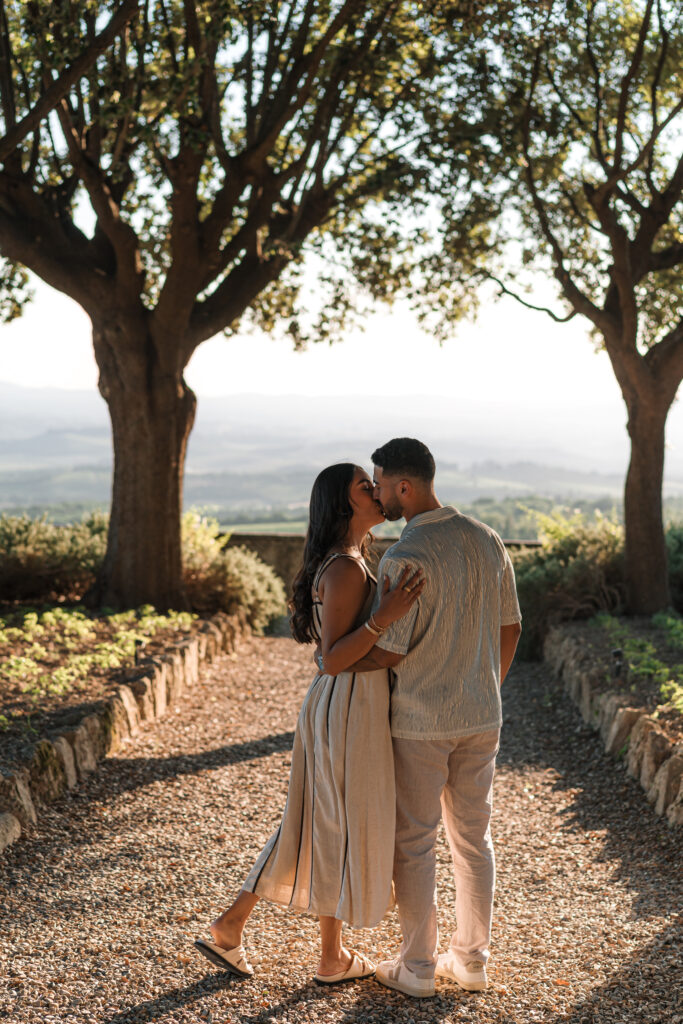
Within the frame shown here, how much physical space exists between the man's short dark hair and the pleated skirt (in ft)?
2.25

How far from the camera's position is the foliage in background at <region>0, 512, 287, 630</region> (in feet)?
34.1

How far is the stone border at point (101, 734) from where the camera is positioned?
15.9 ft

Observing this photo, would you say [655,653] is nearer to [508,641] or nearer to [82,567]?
[508,641]

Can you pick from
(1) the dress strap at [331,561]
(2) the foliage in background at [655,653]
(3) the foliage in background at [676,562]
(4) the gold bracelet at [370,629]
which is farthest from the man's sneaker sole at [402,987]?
(3) the foliage in background at [676,562]

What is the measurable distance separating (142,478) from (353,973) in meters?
6.93

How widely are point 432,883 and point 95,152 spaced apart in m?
7.52

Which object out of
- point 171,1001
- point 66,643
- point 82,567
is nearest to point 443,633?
point 171,1001

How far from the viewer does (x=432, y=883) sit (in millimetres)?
3252

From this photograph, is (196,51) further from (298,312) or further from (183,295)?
(298,312)

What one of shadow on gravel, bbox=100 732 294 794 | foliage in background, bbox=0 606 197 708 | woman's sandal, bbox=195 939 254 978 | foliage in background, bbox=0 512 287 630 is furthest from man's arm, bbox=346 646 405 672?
foliage in background, bbox=0 512 287 630

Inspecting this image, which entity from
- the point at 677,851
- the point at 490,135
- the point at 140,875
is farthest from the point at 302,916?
the point at 490,135

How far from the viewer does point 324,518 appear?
3.29m

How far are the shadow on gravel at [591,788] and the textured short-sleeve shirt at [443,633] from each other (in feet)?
5.53

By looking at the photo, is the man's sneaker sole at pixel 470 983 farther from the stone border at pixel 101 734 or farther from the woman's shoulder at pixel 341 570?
the stone border at pixel 101 734
